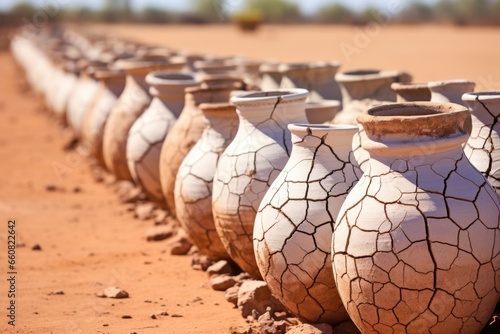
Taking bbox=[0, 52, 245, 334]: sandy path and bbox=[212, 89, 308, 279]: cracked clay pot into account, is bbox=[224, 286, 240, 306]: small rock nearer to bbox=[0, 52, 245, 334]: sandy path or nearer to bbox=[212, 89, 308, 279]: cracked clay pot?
bbox=[0, 52, 245, 334]: sandy path

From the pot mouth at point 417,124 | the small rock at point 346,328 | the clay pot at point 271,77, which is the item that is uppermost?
the pot mouth at point 417,124

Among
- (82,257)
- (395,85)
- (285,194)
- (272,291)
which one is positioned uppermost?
(395,85)

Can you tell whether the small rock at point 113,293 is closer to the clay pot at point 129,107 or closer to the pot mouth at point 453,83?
the pot mouth at point 453,83

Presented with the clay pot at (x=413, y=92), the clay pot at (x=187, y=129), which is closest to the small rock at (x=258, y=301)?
the clay pot at (x=413, y=92)

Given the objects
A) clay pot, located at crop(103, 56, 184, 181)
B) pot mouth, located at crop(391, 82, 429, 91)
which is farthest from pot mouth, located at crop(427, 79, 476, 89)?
clay pot, located at crop(103, 56, 184, 181)

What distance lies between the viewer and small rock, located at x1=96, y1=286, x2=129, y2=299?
495 centimetres

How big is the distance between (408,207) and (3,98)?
20619mm

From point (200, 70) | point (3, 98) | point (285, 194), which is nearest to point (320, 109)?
point (285, 194)

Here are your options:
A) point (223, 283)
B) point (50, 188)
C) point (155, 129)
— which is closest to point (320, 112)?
point (223, 283)

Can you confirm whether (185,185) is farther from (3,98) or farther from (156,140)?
(3,98)

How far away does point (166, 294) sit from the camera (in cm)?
500

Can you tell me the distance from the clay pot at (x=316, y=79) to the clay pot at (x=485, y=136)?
245 cm

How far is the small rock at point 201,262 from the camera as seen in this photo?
215 inches

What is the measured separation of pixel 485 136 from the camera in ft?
12.6
